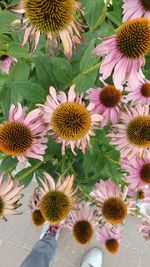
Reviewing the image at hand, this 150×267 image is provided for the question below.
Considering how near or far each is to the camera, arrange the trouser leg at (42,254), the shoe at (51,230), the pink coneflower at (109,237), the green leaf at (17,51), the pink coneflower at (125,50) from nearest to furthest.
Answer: the pink coneflower at (125,50) < the green leaf at (17,51) < the pink coneflower at (109,237) < the trouser leg at (42,254) < the shoe at (51,230)

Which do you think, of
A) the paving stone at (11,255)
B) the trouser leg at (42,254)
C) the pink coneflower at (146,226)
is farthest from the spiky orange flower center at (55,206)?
the paving stone at (11,255)

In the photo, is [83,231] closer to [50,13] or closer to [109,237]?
[109,237]

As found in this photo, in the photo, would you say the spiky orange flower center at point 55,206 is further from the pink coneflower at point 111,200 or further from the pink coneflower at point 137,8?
the pink coneflower at point 137,8

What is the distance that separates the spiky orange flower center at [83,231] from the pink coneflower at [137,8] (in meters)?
0.56

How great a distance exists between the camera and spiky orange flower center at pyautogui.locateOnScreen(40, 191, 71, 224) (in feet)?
2.43

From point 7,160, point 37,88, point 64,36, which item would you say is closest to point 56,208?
point 7,160

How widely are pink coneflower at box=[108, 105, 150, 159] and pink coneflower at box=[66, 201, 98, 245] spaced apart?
19 centimetres

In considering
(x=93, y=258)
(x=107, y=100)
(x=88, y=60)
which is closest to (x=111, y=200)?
(x=107, y=100)

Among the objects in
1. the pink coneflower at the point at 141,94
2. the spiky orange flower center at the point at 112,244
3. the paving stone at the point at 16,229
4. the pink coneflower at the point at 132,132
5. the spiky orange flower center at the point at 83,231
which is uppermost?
the pink coneflower at the point at 141,94

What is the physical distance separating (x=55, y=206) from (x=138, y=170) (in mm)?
204

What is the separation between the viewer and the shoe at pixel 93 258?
147cm

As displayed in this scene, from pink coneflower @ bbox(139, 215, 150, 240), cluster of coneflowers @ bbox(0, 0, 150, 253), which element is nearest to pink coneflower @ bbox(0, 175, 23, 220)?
cluster of coneflowers @ bbox(0, 0, 150, 253)

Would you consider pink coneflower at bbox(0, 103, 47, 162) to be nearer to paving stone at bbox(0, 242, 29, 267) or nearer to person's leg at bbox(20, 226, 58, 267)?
person's leg at bbox(20, 226, 58, 267)

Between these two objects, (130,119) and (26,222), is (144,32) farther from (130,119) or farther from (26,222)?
(26,222)
